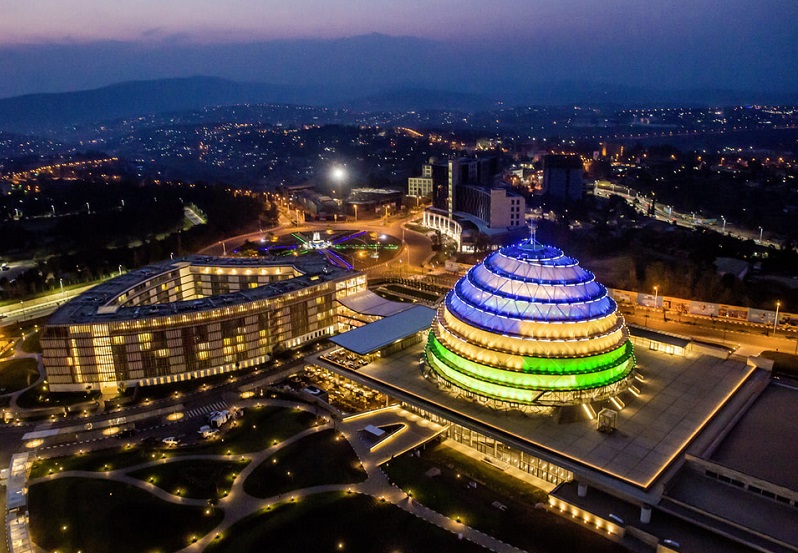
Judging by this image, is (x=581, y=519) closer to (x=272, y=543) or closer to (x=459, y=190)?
(x=272, y=543)

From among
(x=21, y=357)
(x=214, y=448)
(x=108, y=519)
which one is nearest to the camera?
(x=108, y=519)

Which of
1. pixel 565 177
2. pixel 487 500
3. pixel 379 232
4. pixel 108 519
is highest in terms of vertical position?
pixel 565 177

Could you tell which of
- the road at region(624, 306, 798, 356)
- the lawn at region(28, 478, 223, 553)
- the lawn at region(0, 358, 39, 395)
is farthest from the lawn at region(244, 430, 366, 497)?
the road at region(624, 306, 798, 356)

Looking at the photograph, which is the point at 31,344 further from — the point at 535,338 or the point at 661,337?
the point at 661,337

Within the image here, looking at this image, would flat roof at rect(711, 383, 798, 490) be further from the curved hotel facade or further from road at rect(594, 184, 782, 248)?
road at rect(594, 184, 782, 248)

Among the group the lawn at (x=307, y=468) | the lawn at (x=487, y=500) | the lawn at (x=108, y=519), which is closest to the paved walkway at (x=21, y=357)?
the lawn at (x=108, y=519)

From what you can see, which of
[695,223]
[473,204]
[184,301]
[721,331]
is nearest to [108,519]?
[184,301]
